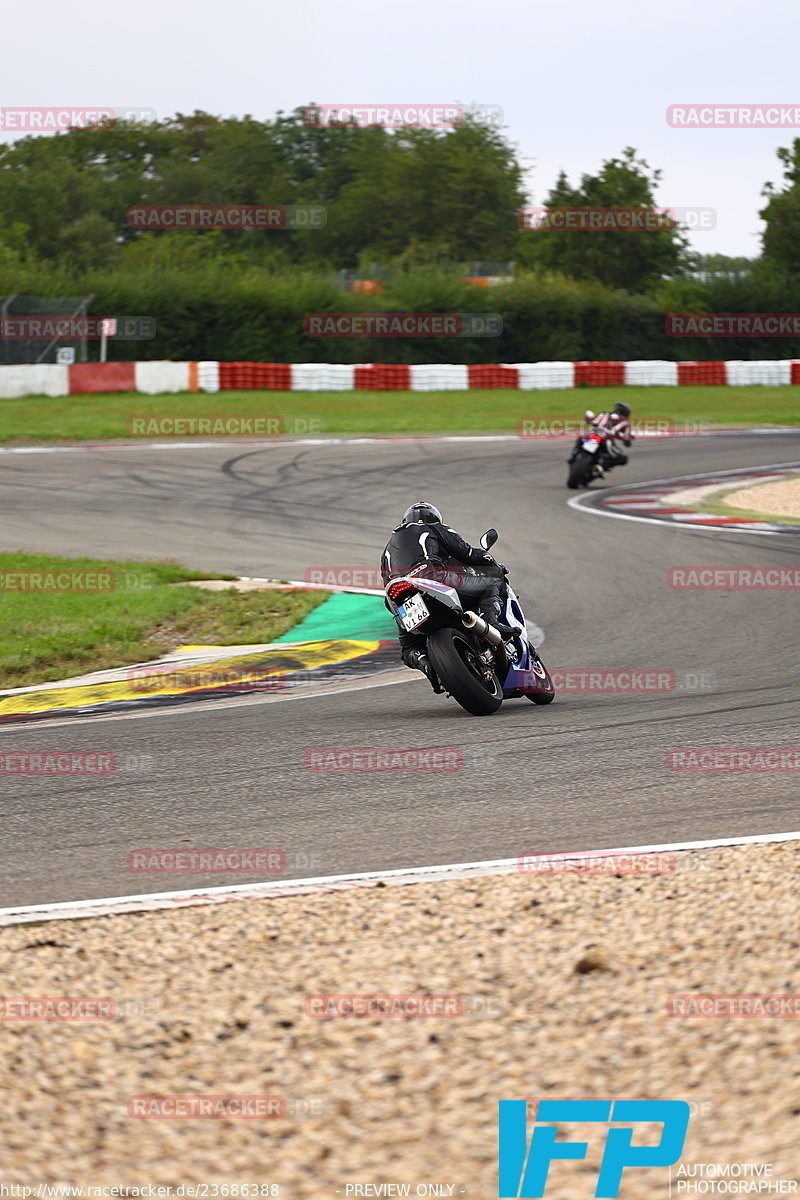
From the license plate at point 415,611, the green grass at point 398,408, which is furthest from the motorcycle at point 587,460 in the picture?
the license plate at point 415,611

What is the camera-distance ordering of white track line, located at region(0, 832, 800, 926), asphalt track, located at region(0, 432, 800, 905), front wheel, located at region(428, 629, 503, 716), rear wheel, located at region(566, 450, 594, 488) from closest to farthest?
white track line, located at region(0, 832, 800, 926)
asphalt track, located at region(0, 432, 800, 905)
front wheel, located at region(428, 629, 503, 716)
rear wheel, located at region(566, 450, 594, 488)

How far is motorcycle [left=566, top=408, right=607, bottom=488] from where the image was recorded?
2127 centimetres

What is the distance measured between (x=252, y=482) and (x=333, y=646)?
33.8ft

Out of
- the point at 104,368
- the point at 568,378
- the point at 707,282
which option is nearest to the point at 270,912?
the point at 104,368

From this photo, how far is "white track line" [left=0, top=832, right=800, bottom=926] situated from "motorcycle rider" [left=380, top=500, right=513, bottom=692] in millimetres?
2977

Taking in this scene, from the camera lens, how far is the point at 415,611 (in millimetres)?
8391

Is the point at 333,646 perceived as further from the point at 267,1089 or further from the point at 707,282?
the point at 707,282

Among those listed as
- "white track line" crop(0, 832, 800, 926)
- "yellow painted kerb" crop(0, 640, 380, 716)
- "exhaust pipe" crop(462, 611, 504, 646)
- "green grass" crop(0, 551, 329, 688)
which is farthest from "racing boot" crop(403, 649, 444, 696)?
"green grass" crop(0, 551, 329, 688)

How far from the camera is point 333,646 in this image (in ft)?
38.1

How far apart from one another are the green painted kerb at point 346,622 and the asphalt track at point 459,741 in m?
1.42

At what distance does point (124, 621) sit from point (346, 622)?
197cm

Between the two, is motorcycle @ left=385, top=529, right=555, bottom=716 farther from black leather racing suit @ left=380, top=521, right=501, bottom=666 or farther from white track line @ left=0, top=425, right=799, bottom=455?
white track line @ left=0, top=425, right=799, bottom=455

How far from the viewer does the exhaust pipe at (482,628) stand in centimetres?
845

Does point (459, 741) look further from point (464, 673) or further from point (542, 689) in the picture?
point (542, 689)
